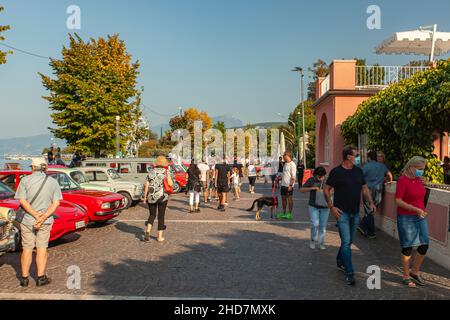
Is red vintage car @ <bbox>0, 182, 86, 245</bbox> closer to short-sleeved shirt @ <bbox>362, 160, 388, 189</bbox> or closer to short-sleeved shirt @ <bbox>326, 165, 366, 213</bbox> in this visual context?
short-sleeved shirt @ <bbox>326, 165, 366, 213</bbox>

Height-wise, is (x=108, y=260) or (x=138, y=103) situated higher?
(x=138, y=103)

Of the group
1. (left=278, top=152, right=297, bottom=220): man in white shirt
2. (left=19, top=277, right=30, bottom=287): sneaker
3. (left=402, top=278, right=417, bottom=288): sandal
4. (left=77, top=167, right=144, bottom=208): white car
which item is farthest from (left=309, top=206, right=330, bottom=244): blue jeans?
(left=77, top=167, right=144, bottom=208): white car

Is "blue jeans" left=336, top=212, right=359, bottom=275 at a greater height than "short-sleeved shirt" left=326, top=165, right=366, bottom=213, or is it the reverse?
"short-sleeved shirt" left=326, top=165, right=366, bottom=213

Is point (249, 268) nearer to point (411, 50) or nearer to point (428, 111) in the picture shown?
point (428, 111)

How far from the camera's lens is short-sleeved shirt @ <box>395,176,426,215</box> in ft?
17.7

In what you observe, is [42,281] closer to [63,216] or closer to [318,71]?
[63,216]

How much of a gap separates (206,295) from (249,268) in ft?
4.51

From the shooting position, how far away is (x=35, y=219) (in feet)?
17.7

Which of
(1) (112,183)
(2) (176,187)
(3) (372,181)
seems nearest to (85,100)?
(2) (176,187)

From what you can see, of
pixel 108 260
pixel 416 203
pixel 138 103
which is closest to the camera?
pixel 416 203

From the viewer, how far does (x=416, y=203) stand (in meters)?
5.38

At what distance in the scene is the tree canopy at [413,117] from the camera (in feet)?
26.3

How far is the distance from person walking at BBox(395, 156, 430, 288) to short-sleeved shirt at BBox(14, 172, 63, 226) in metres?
4.97
